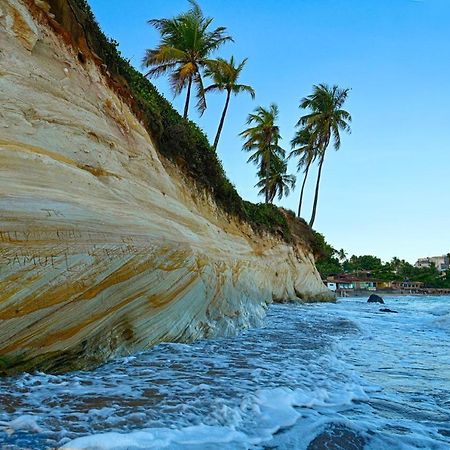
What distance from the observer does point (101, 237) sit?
4.47 m

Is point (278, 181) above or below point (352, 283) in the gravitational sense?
above

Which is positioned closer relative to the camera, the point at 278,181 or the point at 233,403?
the point at 233,403

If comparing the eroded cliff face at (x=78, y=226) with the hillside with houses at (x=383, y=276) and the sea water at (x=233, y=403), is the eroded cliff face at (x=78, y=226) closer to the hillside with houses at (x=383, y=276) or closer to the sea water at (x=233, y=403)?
the sea water at (x=233, y=403)

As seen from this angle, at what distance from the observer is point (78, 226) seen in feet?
14.0

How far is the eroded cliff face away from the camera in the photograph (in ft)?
12.3

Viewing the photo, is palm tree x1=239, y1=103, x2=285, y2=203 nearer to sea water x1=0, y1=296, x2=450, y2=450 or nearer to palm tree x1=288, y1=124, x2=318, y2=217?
palm tree x1=288, y1=124, x2=318, y2=217

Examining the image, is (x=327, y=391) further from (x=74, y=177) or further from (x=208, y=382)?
(x=74, y=177)

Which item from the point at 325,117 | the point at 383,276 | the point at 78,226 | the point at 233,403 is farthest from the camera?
the point at 383,276

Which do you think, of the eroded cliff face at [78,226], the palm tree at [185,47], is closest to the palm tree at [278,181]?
the palm tree at [185,47]

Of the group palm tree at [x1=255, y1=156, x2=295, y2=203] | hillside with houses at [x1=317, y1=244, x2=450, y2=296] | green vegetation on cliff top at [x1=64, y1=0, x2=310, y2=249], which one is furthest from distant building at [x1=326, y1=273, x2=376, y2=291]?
green vegetation on cliff top at [x1=64, y1=0, x2=310, y2=249]

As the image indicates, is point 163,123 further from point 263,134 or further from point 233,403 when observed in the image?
point 263,134

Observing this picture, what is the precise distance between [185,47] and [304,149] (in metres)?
15.7

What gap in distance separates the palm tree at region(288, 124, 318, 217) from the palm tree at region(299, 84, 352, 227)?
426mm

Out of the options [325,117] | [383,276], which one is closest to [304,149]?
[325,117]
